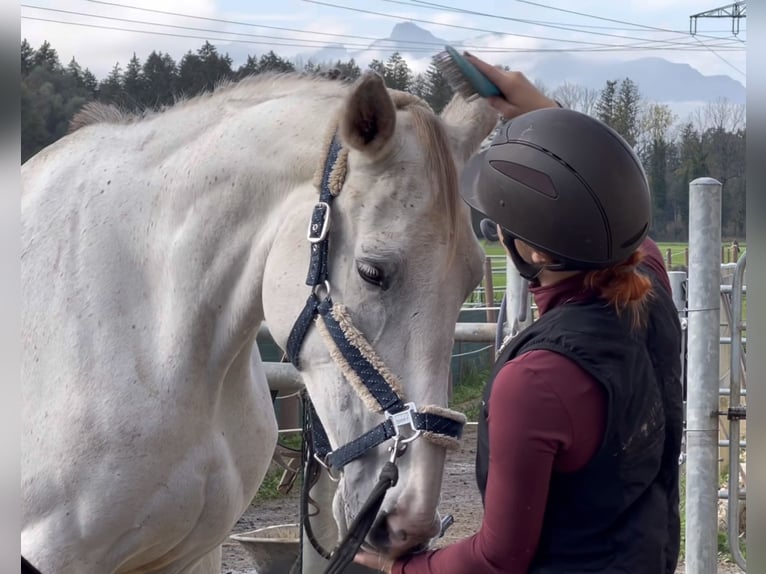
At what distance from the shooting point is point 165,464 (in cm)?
224

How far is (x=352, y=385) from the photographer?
1.90m

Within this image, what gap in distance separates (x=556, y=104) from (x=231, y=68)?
3.67 ft

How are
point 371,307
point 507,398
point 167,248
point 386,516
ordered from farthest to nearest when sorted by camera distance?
point 167,248 → point 371,307 → point 386,516 → point 507,398

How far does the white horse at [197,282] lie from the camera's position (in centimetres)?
195

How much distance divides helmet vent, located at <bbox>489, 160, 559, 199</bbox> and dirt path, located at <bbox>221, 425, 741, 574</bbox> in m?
4.09

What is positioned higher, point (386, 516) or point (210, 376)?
point (210, 376)

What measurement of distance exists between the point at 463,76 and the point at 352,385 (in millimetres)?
812

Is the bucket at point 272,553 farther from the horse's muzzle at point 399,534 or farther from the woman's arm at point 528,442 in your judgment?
the woman's arm at point 528,442

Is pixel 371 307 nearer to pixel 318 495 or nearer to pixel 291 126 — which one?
pixel 291 126

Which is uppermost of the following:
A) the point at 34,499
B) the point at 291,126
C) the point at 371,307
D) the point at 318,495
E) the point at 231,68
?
the point at 231,68

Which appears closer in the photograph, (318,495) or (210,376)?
(210,376)

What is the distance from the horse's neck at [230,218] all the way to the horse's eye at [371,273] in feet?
1.12

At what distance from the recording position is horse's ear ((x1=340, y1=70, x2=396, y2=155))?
6.30 feet

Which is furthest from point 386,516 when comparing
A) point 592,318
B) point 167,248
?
point 167,248
